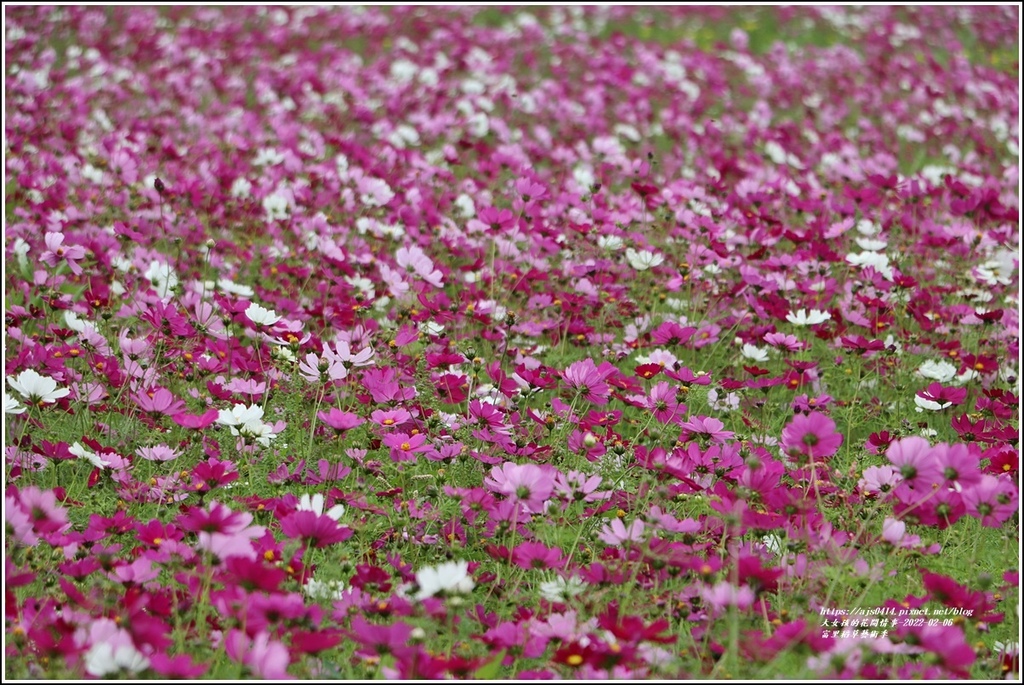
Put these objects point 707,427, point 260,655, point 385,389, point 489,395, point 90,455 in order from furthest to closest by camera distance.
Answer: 1. point 489,395
2. point 385,389
3. point 707,427
4. point 90,455
5. point 260,655

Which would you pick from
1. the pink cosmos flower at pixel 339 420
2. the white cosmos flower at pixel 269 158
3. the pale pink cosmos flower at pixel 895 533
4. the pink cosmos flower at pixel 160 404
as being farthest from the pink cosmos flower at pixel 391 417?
the white cosmos flower at pixel 269 158

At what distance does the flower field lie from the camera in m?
1.57

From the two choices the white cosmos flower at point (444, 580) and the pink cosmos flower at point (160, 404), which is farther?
the pink cosmos flower at point (160, 404)

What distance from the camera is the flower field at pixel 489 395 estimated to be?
157 centimetres

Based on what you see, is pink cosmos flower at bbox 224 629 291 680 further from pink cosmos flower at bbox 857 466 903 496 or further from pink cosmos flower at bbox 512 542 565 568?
pink cosmos flower at bbox 857 466 903 496

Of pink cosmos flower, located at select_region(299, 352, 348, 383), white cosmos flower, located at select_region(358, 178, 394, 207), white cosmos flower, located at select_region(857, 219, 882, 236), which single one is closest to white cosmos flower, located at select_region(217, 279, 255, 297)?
pink cosmos flower, located at select_region(299, 352, 348, 383)

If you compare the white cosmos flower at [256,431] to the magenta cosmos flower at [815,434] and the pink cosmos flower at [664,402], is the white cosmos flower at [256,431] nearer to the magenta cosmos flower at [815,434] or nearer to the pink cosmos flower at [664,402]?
the pink cosmos flower at [664,402]

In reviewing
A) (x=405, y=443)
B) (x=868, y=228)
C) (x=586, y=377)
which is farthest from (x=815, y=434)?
(x=868, y=228)

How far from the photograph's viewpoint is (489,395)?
94.3 inches

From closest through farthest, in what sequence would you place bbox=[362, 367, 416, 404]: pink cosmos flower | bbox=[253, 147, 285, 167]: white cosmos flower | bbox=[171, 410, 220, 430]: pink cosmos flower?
bbox=[171, 410, 220, 430]: pink cosmos flower, bbox=[362, 367, 416, 404]: pink cosmos flower, bbox=[253, 147, 285, 167]: white cosmos flower

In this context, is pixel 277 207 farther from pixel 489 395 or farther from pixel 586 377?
pixel 586 377

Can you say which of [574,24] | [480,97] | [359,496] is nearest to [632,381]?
[359,496]

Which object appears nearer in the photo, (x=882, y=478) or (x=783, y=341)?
(x=882, y=478)

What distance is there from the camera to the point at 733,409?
2689 mm
